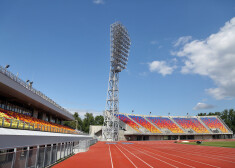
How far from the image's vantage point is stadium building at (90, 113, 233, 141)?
6044cm

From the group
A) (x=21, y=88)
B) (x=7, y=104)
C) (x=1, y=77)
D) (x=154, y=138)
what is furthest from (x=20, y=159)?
(x=154, y=138)

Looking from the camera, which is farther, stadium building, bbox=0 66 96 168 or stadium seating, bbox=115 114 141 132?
stadium seating, bbox=115 114 141 132

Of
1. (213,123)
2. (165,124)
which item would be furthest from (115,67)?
(213,123)

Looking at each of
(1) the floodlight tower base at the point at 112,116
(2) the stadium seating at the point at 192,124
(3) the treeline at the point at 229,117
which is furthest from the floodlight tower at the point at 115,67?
(3) the treeline at the point at 229,117

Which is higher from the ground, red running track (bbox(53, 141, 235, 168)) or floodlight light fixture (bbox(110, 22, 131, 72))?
floodlight light fixture (bbox(110, 22, 131, 72))

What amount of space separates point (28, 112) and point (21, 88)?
35.1ft

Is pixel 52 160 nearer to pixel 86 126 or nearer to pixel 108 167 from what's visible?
pixel 108 167

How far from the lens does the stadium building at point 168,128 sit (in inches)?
2379

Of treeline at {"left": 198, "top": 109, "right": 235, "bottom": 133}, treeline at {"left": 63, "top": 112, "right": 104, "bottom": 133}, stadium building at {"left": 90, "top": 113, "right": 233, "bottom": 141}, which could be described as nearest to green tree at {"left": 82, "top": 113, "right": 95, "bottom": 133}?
treeline at {"left": 63, "top": 112, "right": 104, "bottom": 133}

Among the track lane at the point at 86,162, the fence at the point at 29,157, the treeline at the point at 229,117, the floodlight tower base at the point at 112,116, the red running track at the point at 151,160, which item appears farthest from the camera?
Answer: the treeline at the point at 229,117

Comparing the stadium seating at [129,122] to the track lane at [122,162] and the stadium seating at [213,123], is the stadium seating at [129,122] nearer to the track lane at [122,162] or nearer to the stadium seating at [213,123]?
the stadium seating at [213,123]

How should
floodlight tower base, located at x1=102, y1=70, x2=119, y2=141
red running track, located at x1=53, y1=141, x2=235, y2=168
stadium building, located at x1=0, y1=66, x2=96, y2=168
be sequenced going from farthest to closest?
floodlight tower base, located at x1=102, y1=70, x2=119, y2=141, red running track, located at x1=53, y1=141, x2=235, y2=168, stadium building, located at x1=0, y1=66, x2=96, y2=168

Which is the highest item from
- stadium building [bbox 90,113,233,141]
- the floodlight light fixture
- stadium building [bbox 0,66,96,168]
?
the floodlight light fixture

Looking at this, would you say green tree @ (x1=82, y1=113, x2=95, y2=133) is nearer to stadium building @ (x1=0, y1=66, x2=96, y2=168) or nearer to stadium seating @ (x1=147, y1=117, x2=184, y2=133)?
stadium seating @ (x1=147, y1=117, x2=184, y2=133)
